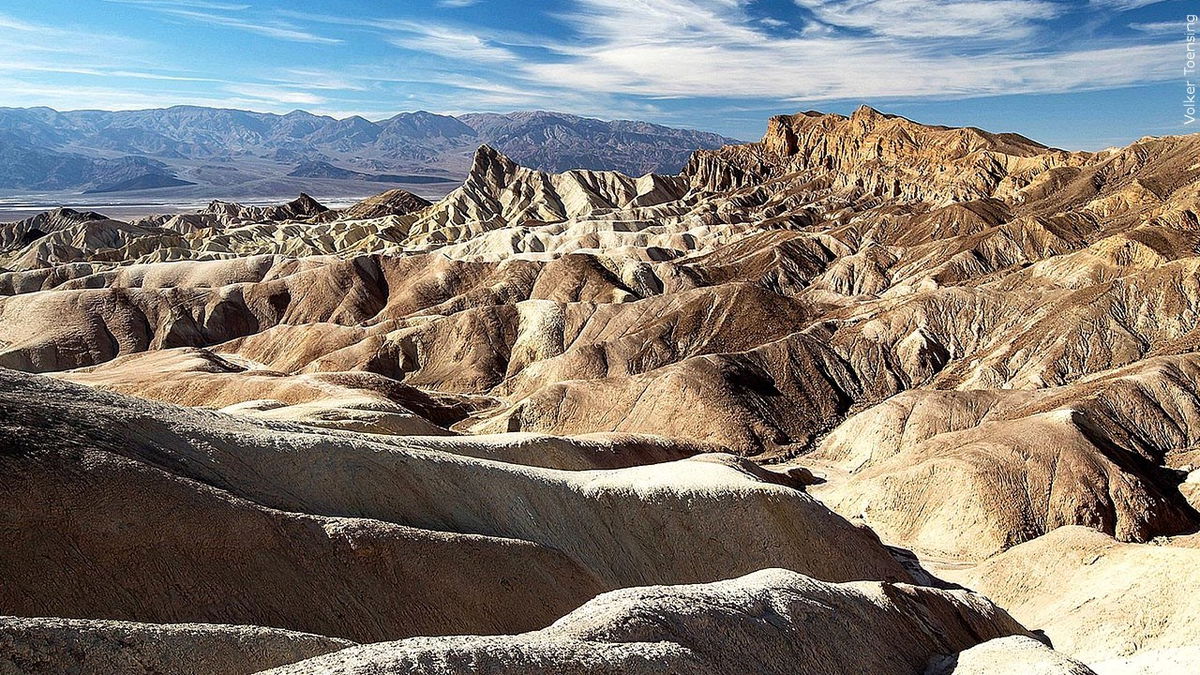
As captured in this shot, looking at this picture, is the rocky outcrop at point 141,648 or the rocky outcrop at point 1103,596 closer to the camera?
the rocky outcrop at point 141,648

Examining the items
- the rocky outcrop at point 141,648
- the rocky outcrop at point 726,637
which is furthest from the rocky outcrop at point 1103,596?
the rocky outcrop at point 141,648

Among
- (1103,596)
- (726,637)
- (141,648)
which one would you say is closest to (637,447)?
(1103,596)

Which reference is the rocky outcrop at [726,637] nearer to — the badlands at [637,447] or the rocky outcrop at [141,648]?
the badlands at [637,447]

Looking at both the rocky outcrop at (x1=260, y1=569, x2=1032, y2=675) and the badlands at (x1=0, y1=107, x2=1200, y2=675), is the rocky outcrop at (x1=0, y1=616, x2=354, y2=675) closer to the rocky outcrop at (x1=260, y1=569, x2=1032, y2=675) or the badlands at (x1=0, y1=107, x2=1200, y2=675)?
the badlands at (x1=0, y1=107, x2=1200, y2=675)

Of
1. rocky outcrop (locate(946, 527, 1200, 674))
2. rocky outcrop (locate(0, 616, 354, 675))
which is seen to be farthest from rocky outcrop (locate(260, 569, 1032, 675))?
rocky outcrop (locate(946, 527, 1200, 674))

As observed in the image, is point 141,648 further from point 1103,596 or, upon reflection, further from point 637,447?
point 637,447

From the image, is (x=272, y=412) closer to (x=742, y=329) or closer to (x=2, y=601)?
(x=2, y=601)

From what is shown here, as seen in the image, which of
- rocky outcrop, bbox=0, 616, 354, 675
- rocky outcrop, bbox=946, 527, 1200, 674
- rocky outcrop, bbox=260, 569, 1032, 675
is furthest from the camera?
rocky outcrop, bbox=946, 527, 1200, 674

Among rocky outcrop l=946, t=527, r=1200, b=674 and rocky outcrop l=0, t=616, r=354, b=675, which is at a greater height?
rocky outcrop l=0, t=616, r=354, b=675
